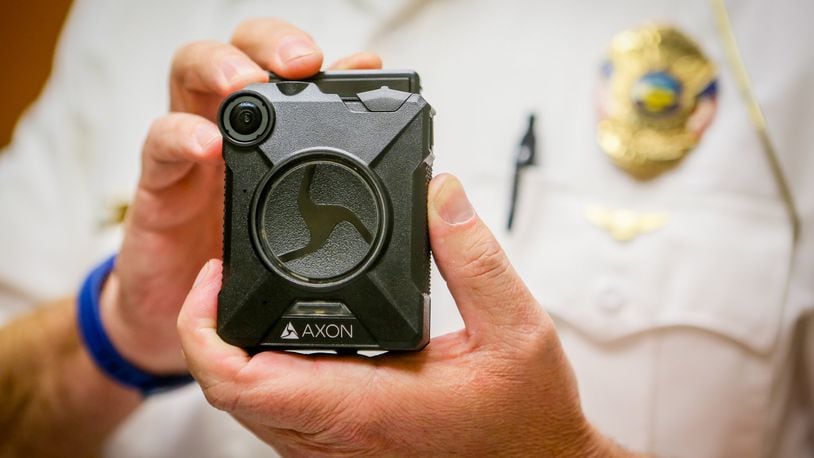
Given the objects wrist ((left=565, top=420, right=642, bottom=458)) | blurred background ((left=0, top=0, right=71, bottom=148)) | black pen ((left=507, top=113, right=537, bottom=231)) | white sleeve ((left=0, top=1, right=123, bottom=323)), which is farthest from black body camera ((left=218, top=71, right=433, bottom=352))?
blurred background ((left=0, top=0, right=71, bottom=148))

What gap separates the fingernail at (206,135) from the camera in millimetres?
432

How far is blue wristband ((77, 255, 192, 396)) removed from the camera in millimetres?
661

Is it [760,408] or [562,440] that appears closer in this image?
[562,440]

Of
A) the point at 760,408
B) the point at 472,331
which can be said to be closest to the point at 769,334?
the point at 760,408

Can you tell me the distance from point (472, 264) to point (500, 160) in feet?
0.97

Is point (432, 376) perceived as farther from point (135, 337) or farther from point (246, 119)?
point (135, 337)

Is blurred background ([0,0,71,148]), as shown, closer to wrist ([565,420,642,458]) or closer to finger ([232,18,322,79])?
finger ([232,18,322,79])

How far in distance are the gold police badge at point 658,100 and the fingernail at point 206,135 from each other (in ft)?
1.14

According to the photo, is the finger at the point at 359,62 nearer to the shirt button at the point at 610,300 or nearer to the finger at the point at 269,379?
the finger at the point at 269,379

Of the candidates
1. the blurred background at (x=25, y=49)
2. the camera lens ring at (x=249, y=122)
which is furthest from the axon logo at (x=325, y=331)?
the blurred background at (x=25, y=49)

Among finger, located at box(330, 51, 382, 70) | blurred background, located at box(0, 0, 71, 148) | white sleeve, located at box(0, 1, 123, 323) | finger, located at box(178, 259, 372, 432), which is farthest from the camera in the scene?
blurred background, located at box(0, 0, 71, 148)

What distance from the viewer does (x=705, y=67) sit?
23.9 inches

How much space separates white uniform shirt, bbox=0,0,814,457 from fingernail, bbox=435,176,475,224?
165mm

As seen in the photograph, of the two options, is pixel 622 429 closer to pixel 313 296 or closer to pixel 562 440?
pixel 562 440
